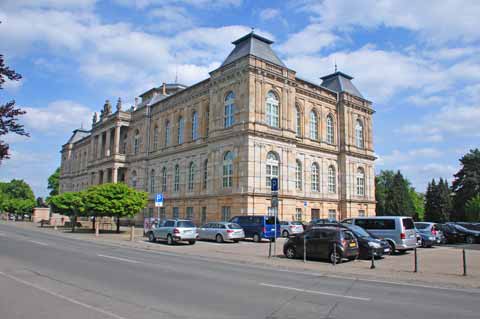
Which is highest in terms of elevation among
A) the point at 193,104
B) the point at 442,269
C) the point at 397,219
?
the point at 193,104

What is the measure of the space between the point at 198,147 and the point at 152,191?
12815 mm

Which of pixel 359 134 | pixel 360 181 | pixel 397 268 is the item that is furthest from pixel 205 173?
pixel 397 268

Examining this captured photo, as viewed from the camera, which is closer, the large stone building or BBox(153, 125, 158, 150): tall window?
the large stone building

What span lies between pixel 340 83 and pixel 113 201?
33.5m

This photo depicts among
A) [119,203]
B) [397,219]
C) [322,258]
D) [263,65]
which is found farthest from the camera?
[263,65]

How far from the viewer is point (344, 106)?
50.0m

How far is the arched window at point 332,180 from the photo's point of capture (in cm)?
4822

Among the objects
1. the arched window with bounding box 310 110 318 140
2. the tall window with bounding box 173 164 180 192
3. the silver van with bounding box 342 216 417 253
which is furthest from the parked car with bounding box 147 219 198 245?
the arched window with bounding box 310 110 318 140

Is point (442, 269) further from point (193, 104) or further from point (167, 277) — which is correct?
point (193, 104)

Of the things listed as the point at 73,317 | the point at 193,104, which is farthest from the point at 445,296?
the point at 193,104

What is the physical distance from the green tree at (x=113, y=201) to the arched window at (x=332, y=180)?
23505 millimetres

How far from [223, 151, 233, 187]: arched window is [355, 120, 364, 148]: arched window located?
67.7ft

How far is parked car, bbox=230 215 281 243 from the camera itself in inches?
1118

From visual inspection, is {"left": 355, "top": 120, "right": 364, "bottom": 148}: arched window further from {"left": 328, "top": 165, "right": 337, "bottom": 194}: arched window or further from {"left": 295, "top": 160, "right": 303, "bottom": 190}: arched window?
{"left": 295, "top": 160, "right": 303, "bottom": 190}: arched window
